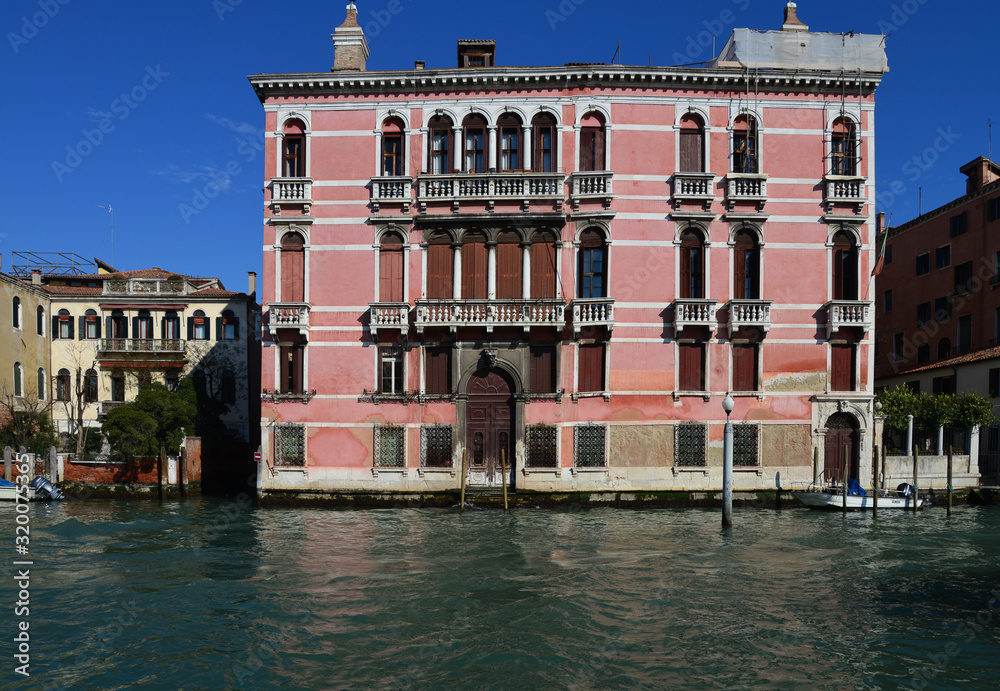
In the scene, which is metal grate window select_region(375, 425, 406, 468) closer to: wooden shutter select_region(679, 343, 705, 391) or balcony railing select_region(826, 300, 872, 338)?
wooden shutter select_region(679, 343, 705, 391)

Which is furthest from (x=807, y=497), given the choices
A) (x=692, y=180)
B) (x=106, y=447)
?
(x=106, y=447)

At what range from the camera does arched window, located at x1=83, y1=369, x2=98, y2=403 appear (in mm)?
32844

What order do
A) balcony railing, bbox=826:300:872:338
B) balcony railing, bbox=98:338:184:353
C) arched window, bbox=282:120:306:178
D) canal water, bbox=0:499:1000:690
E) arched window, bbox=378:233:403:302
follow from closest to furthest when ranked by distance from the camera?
canal water, bbox=0:499:1000:690 → balcony railing, bbox=826:300:872:338 → arched window, bbox=378:233:403:302 → arched window, bbox=282:120:306:178 → balcony railing, bbox=98:338:184:353

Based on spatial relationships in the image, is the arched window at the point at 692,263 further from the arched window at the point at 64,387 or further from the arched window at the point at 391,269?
the arched window at the point at 64,387

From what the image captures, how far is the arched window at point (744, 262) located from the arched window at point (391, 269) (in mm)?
10842

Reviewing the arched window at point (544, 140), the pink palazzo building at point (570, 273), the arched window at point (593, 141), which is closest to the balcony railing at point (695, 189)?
the pink palazzo building at point (570, 273)

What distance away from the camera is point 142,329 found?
3294 cm

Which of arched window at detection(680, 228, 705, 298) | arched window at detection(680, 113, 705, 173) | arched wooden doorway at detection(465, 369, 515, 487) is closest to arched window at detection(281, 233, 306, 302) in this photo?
arched wooden doorway at detection(465, 369, 515, 487)

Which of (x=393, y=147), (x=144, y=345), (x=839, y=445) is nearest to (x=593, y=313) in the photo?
(x=393, y=147)

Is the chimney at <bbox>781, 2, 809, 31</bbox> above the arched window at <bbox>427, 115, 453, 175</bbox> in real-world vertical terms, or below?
above

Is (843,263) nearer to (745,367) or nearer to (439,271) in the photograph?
(745,367)

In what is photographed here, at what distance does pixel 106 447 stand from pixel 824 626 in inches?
1082

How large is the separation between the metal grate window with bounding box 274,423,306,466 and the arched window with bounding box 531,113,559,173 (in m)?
11.6

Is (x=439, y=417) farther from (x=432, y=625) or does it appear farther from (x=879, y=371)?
(x=879, y=371)
